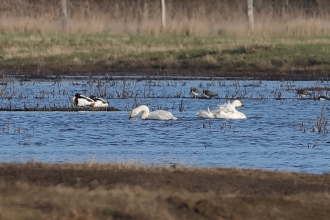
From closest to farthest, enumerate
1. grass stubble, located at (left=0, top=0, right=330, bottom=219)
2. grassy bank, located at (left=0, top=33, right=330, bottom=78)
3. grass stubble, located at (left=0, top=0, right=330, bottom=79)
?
1. grass stubble, located at (left=0, top=0, right=330, bottom=219)
2. grassy bank, located at (left=0, top=33, right=330, bottom=78)
3. grass stubble, located at (left=0, top=0, right=330, bottom=79)

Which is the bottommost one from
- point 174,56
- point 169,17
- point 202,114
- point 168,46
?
point 202,114

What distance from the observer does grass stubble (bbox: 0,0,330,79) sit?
27984 millimetres

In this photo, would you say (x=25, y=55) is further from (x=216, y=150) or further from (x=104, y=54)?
(x=216, y=150)

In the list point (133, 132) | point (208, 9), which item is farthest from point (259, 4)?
point (133, 132)

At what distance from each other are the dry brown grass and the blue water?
12119mm

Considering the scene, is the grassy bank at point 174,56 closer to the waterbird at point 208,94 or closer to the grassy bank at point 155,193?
the waterbird at point 208,94

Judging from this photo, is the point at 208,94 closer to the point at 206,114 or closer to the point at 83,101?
the point at 83,101

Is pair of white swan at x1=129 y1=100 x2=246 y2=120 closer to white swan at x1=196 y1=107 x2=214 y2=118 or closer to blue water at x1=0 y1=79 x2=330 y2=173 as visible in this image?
white swan at x1=196 y1=107 x2=214 y2=118

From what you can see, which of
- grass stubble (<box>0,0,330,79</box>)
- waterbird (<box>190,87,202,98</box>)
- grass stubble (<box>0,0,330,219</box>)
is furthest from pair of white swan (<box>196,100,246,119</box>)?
grass stubble (<box>0,0,330,79</box>)

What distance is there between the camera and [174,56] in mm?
29109

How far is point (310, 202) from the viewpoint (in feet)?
25.5

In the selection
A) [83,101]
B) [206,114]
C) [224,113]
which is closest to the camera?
[206,114]

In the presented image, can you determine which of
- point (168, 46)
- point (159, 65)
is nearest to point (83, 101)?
point (159, 65)

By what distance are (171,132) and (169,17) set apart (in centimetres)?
2546
